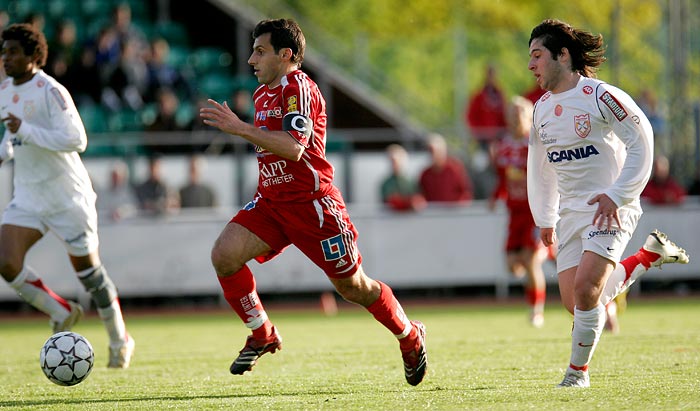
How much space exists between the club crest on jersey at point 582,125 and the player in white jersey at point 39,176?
366cm

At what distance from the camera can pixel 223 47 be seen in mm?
23531

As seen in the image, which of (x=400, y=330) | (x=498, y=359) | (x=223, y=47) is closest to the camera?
(x=400, y=330)

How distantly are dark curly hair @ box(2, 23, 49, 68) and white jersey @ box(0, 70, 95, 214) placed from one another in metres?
0.16

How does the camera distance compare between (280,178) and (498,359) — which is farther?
(498,359)

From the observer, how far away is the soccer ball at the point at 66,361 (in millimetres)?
7289

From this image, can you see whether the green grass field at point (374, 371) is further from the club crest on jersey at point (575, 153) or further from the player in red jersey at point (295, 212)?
the club crest on jersey at point (575, 153)

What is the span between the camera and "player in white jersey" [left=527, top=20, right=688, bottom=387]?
267 inches

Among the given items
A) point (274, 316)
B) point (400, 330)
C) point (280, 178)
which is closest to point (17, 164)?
point (280, 178)

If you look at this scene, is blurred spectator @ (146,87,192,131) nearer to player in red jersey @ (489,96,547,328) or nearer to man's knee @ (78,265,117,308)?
player in red jersey @ (489,96,547,328)

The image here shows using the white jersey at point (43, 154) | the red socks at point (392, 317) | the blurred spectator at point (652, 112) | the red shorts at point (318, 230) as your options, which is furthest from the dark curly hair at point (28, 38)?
the blurred spectator at point (652, 112)

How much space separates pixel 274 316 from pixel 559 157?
30.3 ft

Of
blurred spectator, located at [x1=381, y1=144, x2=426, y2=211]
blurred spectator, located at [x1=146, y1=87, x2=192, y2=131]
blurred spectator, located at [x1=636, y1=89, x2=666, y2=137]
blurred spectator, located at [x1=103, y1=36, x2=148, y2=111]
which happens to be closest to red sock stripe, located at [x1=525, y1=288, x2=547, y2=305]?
blurred spectator, located at [x1=381, y1=144, x2=426, y2=211]

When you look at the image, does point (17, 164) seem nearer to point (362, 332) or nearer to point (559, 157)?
point (559, 157)

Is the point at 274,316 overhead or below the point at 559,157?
below
